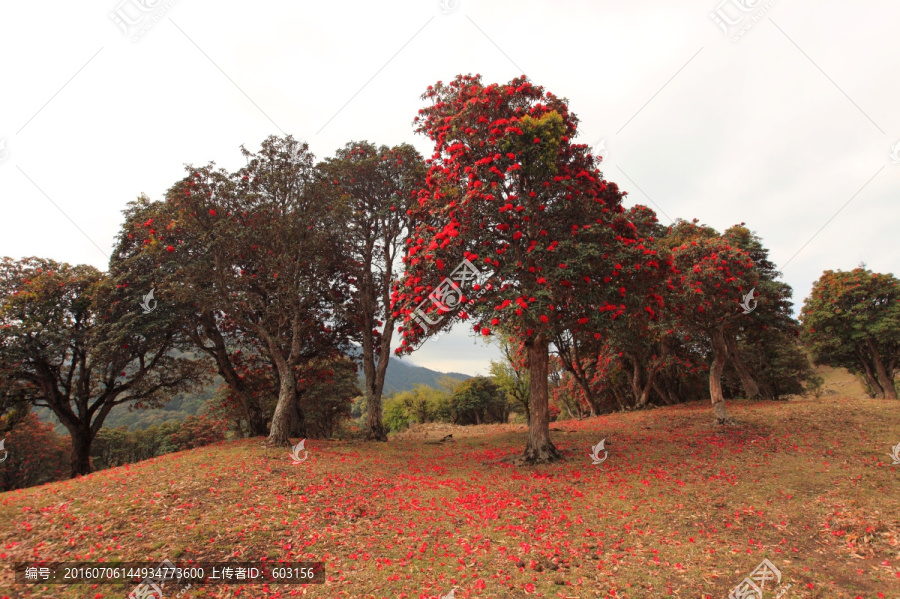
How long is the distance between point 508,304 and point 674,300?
7.92 m

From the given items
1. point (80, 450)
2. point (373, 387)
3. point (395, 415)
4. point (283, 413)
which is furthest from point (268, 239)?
point (395, 415)

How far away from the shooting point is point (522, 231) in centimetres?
1274

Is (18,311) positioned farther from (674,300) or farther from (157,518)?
(674,300)

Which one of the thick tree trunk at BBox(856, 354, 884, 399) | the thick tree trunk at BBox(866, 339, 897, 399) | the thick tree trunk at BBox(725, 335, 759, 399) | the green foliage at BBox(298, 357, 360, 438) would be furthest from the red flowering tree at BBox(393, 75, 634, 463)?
the thick tree trunk at BBox(856, 354, 884, 399)

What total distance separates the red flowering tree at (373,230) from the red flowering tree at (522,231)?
284 inches

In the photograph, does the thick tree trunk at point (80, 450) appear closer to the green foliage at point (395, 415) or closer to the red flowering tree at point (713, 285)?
Result: the red flowering tree at point (713, 285)

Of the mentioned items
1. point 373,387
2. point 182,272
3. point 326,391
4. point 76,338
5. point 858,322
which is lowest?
point 326,391

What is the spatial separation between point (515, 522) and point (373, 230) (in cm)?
1691

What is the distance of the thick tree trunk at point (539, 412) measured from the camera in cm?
1352

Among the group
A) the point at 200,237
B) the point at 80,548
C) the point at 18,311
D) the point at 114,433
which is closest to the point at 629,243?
the point at 80,548

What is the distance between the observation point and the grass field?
6.13m

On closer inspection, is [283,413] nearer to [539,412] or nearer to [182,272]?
[182,272]

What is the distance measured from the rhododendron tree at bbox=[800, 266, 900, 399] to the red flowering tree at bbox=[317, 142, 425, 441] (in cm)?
3057

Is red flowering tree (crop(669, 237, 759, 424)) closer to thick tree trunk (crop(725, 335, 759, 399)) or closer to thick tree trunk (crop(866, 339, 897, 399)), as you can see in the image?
thick tree trunk (crop(725, 335, 759, 399))
